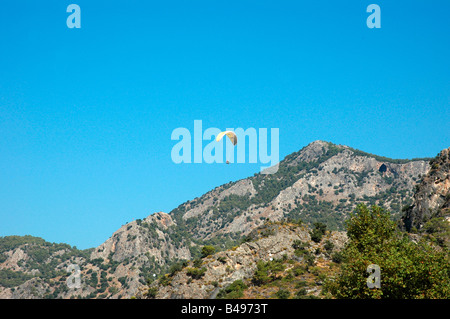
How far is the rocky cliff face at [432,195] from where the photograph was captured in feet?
326

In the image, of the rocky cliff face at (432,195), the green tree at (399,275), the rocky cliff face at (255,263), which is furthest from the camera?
the rocky cliff face at (432,195)

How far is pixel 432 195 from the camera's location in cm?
10144

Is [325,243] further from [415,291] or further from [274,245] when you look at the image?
[415,291]

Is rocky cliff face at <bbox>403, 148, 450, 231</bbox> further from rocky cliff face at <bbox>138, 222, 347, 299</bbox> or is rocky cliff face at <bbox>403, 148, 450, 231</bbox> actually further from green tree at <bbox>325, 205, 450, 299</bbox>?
green tree at <bbox>325, 205, 450, 299</bbox>

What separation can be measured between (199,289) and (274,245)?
23193 millimetres

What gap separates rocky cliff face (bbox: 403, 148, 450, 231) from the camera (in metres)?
99.2

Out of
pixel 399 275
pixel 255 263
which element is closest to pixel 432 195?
pixel 255 263

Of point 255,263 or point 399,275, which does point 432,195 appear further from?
point 399,275

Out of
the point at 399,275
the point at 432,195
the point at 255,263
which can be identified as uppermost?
the point at 432,195

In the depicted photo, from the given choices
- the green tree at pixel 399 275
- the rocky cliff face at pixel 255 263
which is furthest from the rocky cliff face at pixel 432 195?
the green tree at pixel 399 275

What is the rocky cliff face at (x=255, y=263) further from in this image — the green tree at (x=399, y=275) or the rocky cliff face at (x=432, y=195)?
the green tree at (x=399, y=275)

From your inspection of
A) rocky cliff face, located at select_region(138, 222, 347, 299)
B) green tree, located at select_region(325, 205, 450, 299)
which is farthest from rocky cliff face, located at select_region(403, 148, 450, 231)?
green tree, located at select_region(325, 205, 450, 299)

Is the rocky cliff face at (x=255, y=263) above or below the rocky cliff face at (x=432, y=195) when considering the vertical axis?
below
